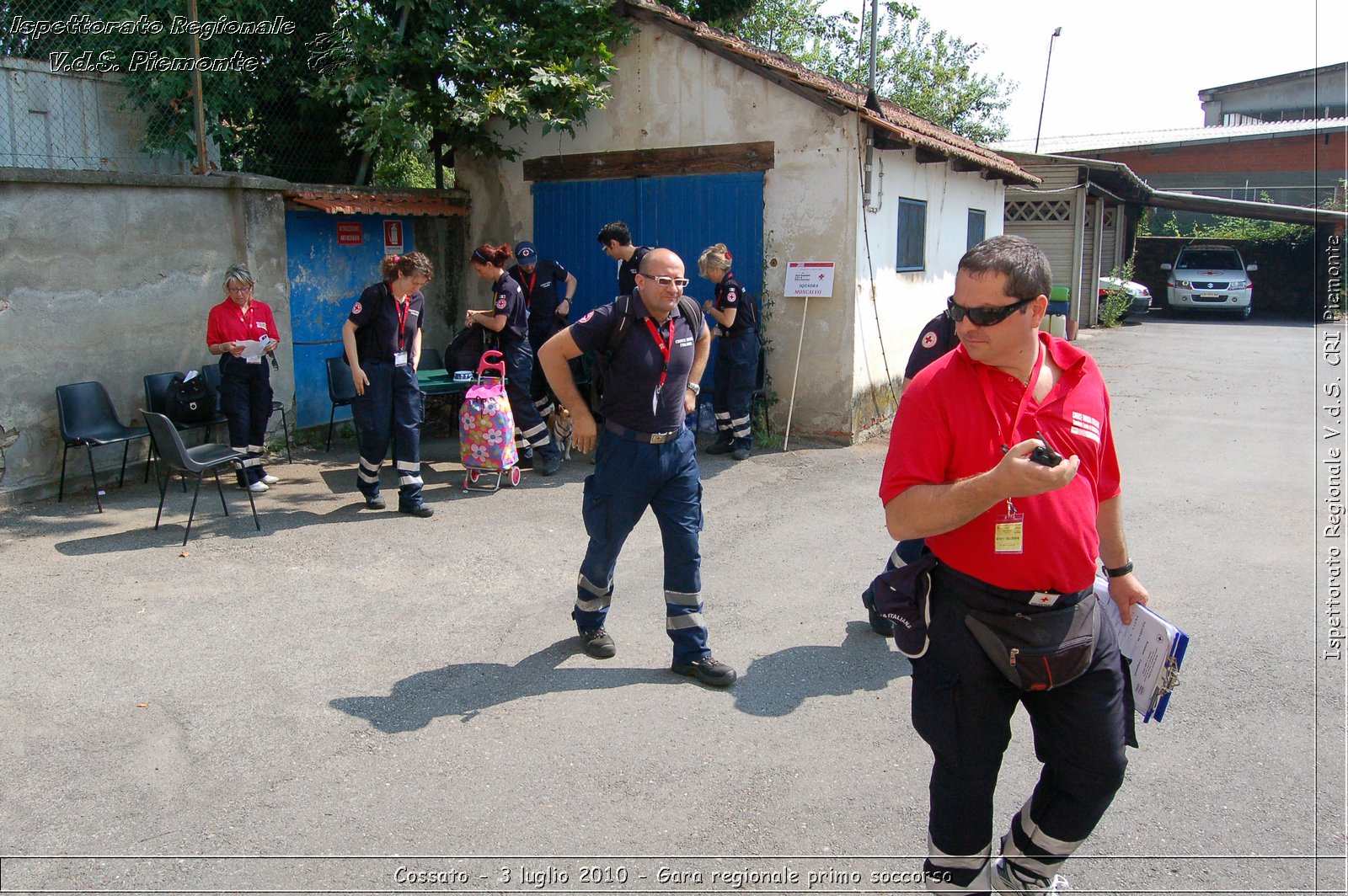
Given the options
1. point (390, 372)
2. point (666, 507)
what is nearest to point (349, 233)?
point (390, 372)

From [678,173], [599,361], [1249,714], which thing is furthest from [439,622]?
[678,173]

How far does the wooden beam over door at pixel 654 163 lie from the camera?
1012cm

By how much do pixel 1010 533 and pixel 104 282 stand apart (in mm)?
7817

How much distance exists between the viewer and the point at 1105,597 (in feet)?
9.86

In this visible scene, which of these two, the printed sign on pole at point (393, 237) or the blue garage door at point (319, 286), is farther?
the printed sign on pole at point (393, 237)

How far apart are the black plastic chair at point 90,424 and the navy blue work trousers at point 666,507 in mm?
4659

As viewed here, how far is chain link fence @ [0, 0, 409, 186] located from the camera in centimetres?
923

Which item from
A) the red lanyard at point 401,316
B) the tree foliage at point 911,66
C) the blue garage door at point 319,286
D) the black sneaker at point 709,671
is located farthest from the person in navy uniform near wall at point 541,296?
the tree foliage at point 911,66

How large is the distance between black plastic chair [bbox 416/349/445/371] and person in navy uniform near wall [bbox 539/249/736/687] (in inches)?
264

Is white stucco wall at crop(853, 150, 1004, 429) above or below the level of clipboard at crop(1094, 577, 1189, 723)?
above

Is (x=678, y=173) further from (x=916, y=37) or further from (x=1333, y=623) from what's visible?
(x=916, y=37)

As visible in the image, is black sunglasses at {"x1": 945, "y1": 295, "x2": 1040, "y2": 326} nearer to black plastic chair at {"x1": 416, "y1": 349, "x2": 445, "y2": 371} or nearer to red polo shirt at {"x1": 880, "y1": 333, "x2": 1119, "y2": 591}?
red polo shirt at {"x1": 880, "y1": 333, "x2": 1119, "y2": 591}

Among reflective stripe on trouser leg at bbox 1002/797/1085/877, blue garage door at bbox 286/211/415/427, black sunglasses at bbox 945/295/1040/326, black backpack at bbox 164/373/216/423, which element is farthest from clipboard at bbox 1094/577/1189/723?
blue garage door at bbox 286/211/415/427

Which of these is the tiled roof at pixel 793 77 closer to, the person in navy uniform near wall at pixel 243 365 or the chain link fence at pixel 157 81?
the chain link fence at pixel 157 81
